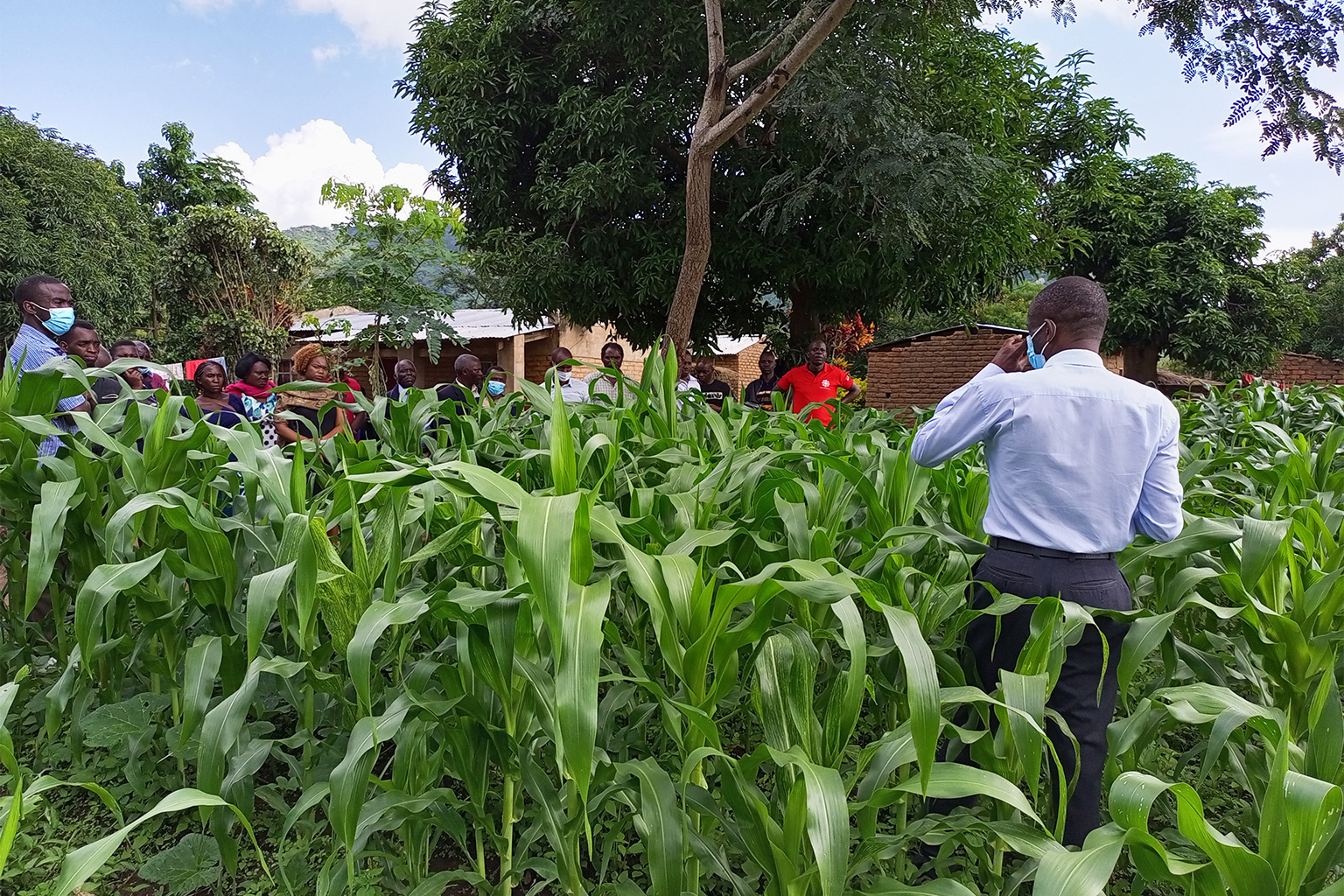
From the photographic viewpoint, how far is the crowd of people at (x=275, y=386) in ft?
8.39

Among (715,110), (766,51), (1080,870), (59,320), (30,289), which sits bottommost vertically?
(1080,870)

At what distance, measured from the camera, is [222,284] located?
17938 millimetres

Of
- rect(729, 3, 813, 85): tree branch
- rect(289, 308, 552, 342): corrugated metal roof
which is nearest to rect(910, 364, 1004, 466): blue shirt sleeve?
rect(729, 3, 813, 85): tree branch

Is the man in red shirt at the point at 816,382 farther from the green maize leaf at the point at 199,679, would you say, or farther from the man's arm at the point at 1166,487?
the green maize leaf at the point at 199,679

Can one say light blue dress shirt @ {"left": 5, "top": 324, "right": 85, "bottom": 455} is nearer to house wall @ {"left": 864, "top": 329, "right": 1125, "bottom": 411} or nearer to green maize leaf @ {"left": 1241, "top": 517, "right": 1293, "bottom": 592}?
green maize leaf @ {"left": 1241, "top": 517, "right": 1293, "bottom": 592}

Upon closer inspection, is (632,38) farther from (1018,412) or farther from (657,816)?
(657,816)

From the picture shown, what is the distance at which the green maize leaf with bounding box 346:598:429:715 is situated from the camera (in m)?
1.15

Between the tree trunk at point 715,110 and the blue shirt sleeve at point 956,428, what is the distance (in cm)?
377

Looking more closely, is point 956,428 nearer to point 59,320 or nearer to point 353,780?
point 353,780

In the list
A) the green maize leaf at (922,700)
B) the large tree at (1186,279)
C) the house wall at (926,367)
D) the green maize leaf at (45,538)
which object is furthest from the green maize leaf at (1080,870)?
the large tree at (1186,279)

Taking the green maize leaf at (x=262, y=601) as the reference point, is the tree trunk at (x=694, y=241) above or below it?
above

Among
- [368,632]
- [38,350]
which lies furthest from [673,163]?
[368,632]

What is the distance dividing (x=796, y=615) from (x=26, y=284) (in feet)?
10.6

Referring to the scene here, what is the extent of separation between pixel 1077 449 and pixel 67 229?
17956mm
